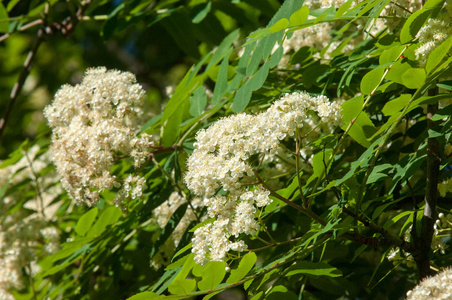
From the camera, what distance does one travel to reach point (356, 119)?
181 cm

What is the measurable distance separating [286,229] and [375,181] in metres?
0.89

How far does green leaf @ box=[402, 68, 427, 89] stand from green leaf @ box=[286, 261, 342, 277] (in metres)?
0.59

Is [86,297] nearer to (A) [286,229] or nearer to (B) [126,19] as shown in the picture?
(A) [286,229]

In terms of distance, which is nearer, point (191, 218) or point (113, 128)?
point (113, 128)

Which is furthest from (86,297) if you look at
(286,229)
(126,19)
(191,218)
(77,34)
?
(77,34)

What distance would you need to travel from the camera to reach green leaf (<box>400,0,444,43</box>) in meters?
1.67

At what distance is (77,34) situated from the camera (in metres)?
4.54

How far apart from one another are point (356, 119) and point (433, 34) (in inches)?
13.6

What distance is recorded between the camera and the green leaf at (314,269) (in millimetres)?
1718

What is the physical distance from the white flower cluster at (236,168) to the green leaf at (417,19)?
309 millimetres

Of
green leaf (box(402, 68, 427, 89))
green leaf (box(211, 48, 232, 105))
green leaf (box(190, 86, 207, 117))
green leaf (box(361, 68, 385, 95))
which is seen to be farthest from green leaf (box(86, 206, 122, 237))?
green leaf (box(402, 68, 427, 89))

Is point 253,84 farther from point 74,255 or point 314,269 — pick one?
point 74,255

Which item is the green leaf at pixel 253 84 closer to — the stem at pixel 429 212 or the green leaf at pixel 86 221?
the stem at pixel 429 212

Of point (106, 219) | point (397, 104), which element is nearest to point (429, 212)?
point (397, 104)
